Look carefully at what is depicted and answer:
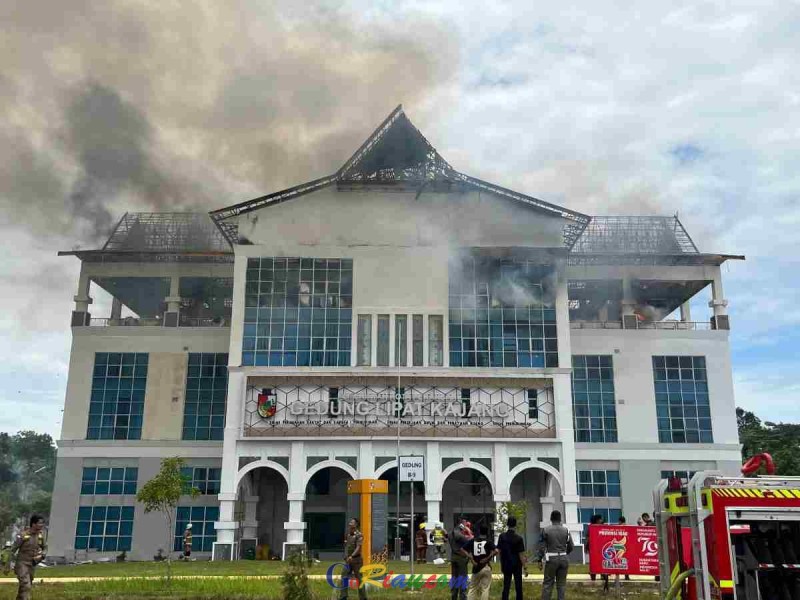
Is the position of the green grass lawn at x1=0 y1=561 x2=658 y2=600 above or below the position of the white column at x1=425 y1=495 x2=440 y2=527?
below

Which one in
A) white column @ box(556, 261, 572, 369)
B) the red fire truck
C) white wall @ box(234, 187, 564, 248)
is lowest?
the red fire truck

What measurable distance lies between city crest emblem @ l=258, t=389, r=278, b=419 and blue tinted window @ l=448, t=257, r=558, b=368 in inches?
336

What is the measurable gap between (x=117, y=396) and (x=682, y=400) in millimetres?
31129

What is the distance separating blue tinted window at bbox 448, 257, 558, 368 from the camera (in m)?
34.5

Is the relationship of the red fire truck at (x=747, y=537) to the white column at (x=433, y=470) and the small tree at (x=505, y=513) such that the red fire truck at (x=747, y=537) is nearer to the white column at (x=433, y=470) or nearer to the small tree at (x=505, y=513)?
the small tree at (x=505, y=513)

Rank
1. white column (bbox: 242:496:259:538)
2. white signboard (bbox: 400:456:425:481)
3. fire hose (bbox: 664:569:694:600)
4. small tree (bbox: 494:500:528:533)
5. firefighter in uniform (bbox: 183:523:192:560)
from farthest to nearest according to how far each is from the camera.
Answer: white column (bbox: 242:496:259:538) < firefighter in uniform (bbox: 183:523:192:560) < small tree (bbox: 494:500:528:533) < white signboard (bbox: 400:456:425:481) < fire hose (bbox: 664:569:694:600)

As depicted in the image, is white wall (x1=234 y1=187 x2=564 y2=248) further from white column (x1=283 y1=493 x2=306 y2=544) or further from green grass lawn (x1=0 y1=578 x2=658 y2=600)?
green grass lawn (x1=0 y1=578 x2=658 y2=600)

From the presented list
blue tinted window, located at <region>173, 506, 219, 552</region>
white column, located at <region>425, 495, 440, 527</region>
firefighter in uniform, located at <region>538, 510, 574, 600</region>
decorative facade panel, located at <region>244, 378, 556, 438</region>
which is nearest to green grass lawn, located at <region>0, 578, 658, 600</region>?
firefighter in uniform, located at <region>538, 510, 574, 600</region>

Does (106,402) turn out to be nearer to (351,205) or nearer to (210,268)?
(210,268)

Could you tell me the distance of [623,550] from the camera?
17500mm

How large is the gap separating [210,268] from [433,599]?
30.2 m

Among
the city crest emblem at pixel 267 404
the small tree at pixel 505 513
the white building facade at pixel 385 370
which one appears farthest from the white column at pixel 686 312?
the city crest emblem at pixel 267 404

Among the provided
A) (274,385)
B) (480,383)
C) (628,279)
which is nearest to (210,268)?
(274,385)

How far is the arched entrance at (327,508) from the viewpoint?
123ft
